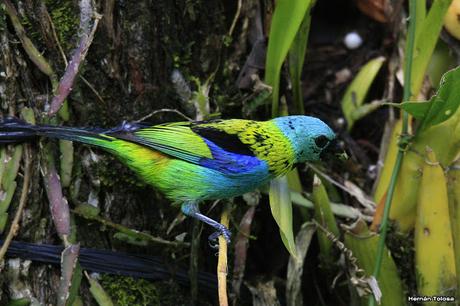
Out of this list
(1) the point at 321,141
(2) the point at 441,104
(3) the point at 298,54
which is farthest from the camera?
(3) the point at 298,54

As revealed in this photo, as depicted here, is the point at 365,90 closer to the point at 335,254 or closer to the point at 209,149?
the point at 335,254

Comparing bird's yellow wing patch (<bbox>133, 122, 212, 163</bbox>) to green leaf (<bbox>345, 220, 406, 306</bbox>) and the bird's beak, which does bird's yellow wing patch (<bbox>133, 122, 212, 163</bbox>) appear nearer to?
the bird's beak

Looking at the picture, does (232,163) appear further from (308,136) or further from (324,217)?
(324,217)

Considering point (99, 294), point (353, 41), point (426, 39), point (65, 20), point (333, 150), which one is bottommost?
point (99, 294)

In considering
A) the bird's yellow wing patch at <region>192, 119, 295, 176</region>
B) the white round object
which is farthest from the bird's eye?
the white round object

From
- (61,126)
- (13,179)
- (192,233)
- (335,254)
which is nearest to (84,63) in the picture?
(61,126)

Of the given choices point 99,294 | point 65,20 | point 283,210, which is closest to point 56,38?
point 65,20

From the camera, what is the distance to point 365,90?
3879mm

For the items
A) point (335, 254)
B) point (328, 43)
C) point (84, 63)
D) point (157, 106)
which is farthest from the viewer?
point (328, 43)

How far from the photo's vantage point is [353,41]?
4176 mm

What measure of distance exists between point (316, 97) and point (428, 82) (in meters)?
0.84

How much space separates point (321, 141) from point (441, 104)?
0.53 m

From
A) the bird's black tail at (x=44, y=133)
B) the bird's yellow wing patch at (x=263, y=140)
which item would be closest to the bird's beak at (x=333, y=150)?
the bird's yellow wing patch at (x=263, y=140)

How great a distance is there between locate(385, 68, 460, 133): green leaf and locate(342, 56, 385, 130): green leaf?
999 mm
